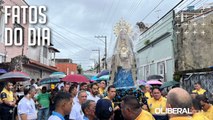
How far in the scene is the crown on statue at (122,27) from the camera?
1009 cm

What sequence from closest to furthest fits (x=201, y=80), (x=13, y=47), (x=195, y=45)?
(x=201, y=80) → (x=195, y=45) → (x=13, y=47)

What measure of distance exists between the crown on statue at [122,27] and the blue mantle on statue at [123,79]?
1.78 meters

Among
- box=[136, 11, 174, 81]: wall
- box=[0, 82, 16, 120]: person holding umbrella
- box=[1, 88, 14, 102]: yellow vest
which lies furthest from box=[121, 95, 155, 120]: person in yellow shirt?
box=[136, 11, 174, 81]: wall

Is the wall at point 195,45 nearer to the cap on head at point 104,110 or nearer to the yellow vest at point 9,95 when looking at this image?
the yellow vest at point 9,95

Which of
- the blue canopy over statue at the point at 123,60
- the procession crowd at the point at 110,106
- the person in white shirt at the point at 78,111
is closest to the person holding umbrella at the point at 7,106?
the procession crowd at the point at 110,106

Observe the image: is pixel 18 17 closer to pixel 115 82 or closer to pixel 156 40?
pixel 156 40

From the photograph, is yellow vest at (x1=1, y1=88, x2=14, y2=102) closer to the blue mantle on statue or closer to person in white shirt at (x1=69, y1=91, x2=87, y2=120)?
the blue mantle on statue

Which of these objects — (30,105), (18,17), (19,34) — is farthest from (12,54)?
(30,105)

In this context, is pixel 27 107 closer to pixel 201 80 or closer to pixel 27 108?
pixel 27 108

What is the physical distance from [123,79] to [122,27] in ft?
7.67

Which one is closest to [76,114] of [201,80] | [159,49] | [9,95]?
[9,95]

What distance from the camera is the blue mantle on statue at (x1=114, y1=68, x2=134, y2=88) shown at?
336 inches

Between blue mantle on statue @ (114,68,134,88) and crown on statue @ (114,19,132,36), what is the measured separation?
1.78m

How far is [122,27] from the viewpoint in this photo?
10.1 m
